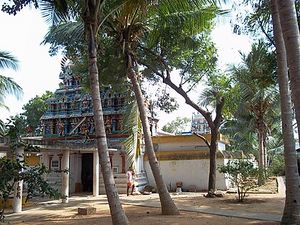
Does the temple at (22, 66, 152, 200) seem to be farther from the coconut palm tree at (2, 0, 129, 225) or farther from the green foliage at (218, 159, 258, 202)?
the coconut palm tree at (2, 0, 129, 225)

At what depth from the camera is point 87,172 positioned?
23641mm

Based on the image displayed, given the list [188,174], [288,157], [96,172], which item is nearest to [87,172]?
[96,172]

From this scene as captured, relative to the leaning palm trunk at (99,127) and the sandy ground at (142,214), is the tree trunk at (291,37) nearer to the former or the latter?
the leaning palm trunk at (99,127)

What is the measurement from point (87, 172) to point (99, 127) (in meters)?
16.1

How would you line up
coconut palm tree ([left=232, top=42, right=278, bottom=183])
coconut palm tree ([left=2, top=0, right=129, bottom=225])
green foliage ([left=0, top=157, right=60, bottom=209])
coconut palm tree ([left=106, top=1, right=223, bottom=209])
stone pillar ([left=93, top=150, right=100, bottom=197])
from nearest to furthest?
1. green foliage ([left=0, top=157, right=60, bottom=209])
2. coconut palm tree ([left=2, top=0, right=129, bottom=225])
3. coconut palm tree ([left=106, top=1, right=223, bottom=209])
4. coconut palm tree ([left=232, top=42, right=278, bottom=183])
5. stone pillar ([left=93, top=150, right=100, bottom=197])

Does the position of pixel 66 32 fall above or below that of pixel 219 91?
above

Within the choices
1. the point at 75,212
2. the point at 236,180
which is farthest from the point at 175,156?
the point at 75,212

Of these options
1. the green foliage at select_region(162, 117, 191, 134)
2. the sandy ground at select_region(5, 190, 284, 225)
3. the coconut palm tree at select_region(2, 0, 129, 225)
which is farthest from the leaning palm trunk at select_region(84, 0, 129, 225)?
the green foliage at select_region(162, 117, 191, 134)

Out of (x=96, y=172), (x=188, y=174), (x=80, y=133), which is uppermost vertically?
(x=80, y=133)

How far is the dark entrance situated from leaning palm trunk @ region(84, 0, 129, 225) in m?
15.6

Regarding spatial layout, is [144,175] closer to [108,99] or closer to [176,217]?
[108,99]

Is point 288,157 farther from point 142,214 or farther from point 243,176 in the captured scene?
point 243,176

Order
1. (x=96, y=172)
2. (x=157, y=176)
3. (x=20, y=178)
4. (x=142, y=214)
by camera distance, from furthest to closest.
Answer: (x=96, y=172) → (x=142, y=214) → (x=157, y=176) → (x=20, y=178)

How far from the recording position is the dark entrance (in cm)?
2361
